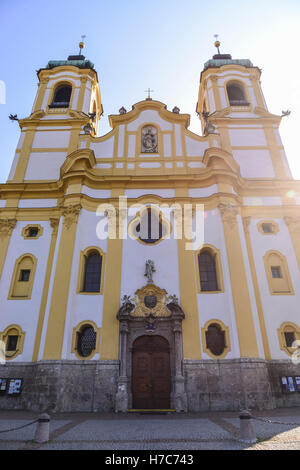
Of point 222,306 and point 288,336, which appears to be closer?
point 222,306

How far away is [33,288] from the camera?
596 inches

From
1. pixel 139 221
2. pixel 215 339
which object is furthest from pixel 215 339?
pixel 139 221

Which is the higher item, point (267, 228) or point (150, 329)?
point (267, 228)

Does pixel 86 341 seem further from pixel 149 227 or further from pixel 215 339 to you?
pixel 149 227

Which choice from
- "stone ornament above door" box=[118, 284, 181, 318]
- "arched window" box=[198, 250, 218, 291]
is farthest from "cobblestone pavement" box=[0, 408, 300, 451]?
"arched window" box=[198, 250, 218, 291]

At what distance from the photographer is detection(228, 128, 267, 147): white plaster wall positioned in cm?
2006

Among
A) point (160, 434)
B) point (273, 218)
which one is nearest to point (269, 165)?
point (273, 218)

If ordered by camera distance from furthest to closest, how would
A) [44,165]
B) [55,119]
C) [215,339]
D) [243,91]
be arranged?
[243,91], [55,119], [44,165], [215,339]

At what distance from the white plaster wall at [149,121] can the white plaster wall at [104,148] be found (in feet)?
5.38

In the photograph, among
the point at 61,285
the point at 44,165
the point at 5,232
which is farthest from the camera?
the point at 44,165

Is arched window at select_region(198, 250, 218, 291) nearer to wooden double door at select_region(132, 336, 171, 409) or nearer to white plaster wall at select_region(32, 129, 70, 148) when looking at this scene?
wooden double door at select_region(132, 336, 171, 409)

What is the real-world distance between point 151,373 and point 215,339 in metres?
3.16

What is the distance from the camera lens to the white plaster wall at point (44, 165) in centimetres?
1862

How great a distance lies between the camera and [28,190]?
693 inches
